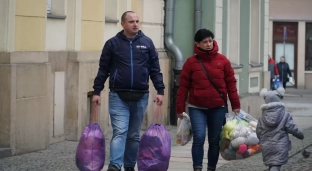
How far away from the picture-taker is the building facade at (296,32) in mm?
41750

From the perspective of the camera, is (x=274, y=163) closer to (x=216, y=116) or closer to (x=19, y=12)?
(x=216, y=116)

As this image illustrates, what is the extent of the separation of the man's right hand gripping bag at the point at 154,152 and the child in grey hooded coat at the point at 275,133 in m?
1.09

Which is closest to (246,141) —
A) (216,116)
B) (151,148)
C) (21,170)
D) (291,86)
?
(216,116)

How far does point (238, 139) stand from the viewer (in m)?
10.3

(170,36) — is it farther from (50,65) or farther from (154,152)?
(154,152)

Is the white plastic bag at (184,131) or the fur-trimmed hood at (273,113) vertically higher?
the fur-trimmed hood at (273,113)

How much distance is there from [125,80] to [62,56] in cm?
437

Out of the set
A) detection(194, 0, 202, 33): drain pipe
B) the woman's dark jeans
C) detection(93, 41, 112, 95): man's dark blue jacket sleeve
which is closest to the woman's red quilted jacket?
the woman's dark jeans

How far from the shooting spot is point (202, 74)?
992 centimetres

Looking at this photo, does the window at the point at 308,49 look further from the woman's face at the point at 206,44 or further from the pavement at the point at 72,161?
the woman's face at the point at 206,44

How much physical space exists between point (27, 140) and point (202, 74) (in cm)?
327

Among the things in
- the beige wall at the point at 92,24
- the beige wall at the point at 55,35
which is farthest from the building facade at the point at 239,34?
the beige wall at the point at 55,35

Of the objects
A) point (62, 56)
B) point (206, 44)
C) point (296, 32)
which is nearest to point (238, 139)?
point (206, 44)

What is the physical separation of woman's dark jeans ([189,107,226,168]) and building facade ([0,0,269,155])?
112 inches
